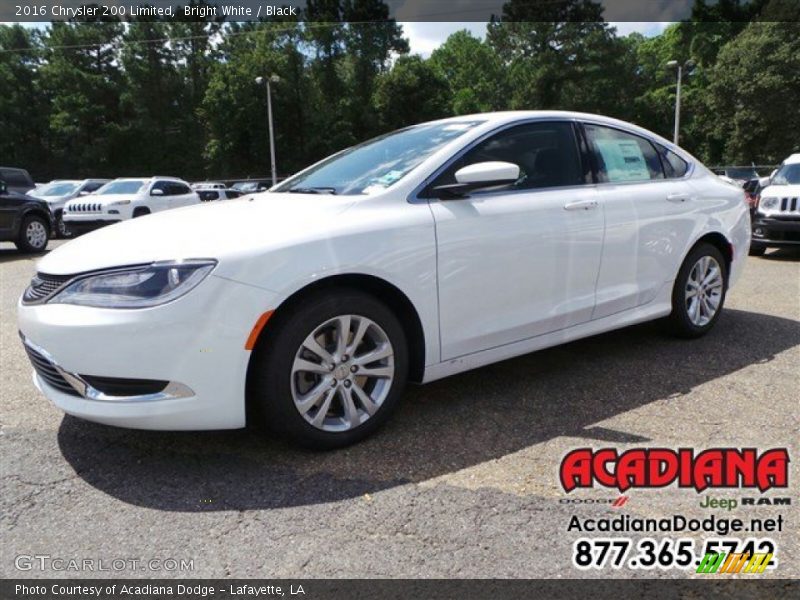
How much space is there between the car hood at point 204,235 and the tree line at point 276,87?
44.3 meters

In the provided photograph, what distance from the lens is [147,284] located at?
8.48ft

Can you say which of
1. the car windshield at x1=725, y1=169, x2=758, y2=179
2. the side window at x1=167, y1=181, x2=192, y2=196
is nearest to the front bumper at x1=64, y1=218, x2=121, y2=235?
the side window at x1=167, y1=181, x2=192, y2=196

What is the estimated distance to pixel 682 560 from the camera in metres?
2.20

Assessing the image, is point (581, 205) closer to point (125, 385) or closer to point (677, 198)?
point (677, 198)

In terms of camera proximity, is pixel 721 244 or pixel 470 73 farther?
pixel 470 73

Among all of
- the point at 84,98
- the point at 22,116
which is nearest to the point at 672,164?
the point at 84,98

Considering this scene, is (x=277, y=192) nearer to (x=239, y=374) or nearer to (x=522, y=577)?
(x=239, y=374)

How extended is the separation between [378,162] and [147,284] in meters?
1.51

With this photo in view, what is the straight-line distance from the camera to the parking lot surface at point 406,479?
2.23 m

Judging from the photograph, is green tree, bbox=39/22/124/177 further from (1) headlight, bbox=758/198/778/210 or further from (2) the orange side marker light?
(2) the orange side marker light

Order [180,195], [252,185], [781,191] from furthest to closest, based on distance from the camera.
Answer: [252,185] < [180,195] < [781,191]

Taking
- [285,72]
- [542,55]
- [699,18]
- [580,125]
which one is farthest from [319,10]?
[580,125]

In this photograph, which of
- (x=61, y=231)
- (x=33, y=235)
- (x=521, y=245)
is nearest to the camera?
(x=521, y=245)

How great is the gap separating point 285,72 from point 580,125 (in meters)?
47.7
